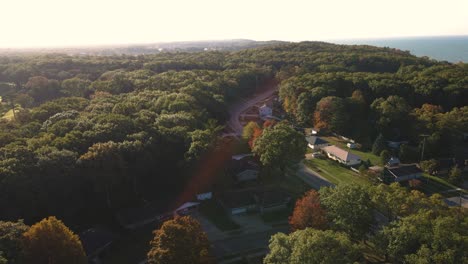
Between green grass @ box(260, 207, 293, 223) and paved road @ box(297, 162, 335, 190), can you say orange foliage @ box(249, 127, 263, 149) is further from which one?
green grass @ box(260, 207, 293, 223)

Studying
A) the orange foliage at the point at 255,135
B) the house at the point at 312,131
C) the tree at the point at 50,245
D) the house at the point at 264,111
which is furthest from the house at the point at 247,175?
the house at the point at 264,111

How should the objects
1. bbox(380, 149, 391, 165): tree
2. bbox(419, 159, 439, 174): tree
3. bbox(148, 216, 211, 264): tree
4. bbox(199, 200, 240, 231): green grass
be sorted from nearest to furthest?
bbox(148, 216, 211, 264): tree
bbox(199, 200, 240, 231): green grass
bbox(419, 159, 439, 174): tree
bbox(380, 149, 391, 165): tree

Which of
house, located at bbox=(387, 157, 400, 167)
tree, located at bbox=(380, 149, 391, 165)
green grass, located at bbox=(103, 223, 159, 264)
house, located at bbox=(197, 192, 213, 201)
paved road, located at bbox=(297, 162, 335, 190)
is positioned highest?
tree, located at bbox=(380, 149, 391, 165)

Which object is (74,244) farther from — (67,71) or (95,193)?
(67,71)

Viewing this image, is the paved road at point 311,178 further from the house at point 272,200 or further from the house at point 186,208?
the house at point 186,208

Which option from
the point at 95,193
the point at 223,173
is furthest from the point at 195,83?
the point at 95,193

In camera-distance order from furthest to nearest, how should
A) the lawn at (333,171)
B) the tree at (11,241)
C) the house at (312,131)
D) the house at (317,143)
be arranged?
the house at (312,131) → the house at (317,143) → the lawn at (333,171) → the tree at (11,241)

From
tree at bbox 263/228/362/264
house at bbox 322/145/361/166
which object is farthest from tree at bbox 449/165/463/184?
tree at bbox 263/228/362/264
